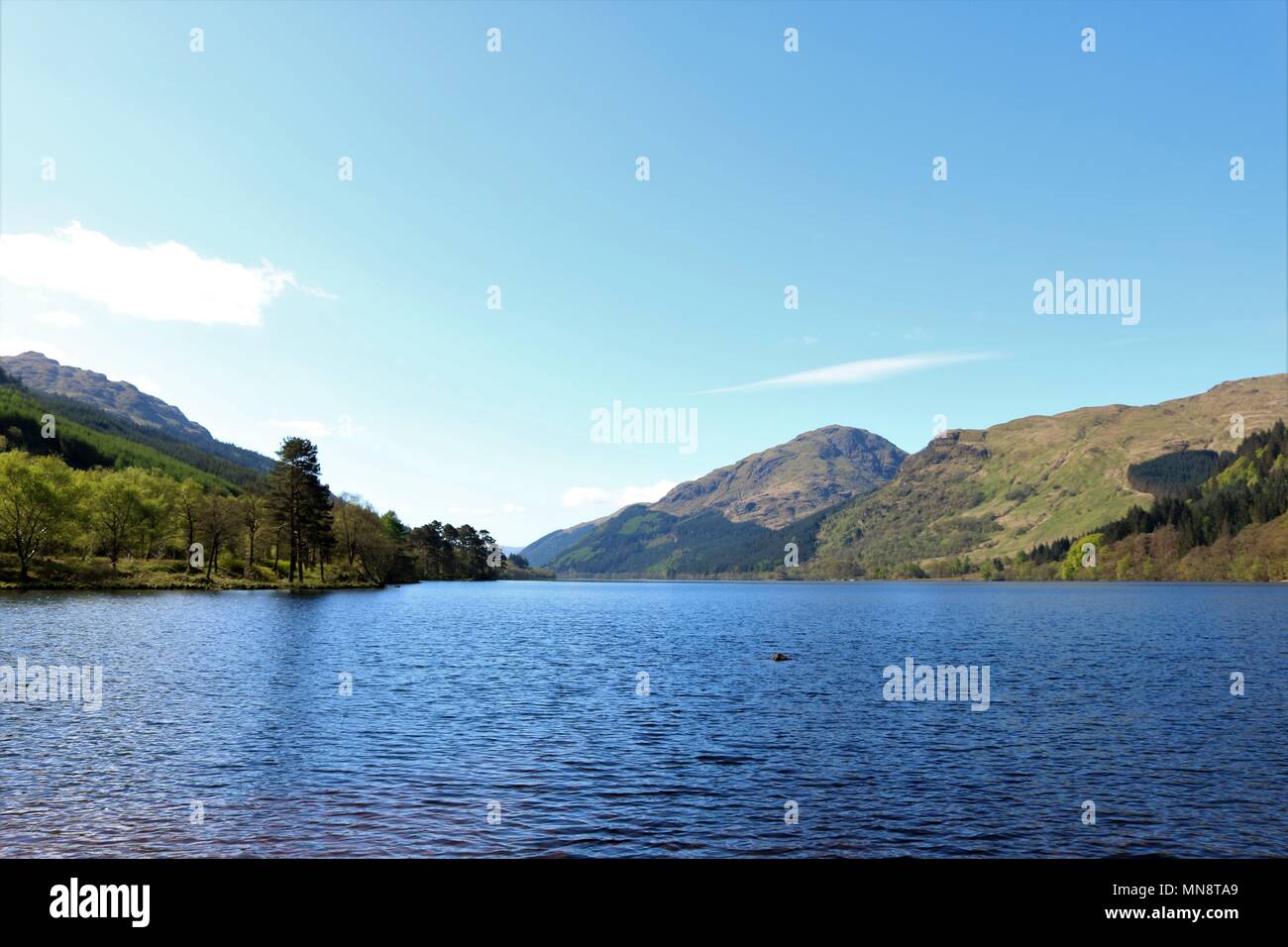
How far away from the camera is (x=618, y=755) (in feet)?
124

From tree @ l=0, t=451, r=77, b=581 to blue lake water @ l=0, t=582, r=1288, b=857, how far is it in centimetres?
8547

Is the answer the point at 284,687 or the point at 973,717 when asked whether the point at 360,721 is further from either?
the point at 973,717

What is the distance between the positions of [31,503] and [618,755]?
15751cm

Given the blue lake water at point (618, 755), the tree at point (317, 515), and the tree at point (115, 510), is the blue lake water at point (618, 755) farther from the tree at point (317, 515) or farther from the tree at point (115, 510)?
the tree at point (317, 515)

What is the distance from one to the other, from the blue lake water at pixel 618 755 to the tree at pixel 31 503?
85.5 meters

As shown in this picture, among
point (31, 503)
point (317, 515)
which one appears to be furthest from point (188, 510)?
point (31, 503)

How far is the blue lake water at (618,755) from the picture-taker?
26.0 metres

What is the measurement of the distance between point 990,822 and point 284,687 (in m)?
46.3

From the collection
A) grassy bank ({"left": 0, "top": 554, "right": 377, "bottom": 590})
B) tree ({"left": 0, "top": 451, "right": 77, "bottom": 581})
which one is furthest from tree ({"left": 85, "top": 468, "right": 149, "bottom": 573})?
tree ({"left": 0, "top": 451, "right": 77, "bottom": 581})

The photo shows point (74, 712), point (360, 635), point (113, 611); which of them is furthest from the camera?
point (113, 611)

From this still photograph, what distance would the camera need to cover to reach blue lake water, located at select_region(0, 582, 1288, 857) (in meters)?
26.0

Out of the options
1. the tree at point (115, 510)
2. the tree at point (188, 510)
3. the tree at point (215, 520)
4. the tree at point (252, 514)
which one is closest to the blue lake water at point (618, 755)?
the tree at point (115, 510)
